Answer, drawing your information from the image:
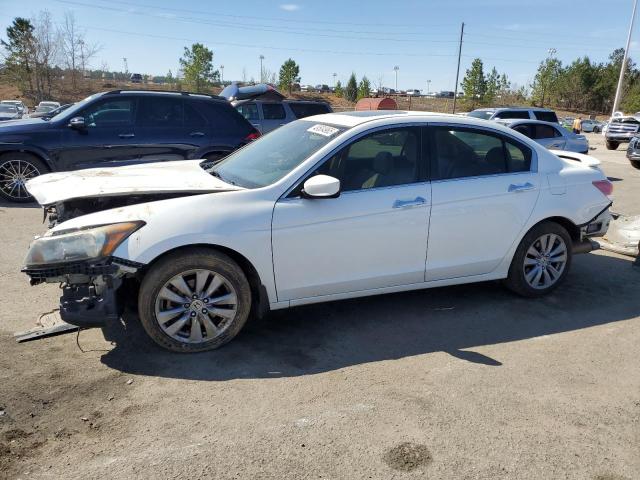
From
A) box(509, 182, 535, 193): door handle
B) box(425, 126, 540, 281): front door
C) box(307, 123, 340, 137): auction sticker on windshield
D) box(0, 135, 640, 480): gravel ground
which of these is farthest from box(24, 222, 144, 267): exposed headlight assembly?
box(509, 182, 535, 193): door handle

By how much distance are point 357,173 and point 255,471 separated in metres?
2.34

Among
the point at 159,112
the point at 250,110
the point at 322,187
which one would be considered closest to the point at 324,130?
the point at 322,187

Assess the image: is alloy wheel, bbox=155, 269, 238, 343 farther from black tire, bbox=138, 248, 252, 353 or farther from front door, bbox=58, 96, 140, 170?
front door, bbox=58, 96, 140, 170

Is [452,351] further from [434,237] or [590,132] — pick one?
[590,132]

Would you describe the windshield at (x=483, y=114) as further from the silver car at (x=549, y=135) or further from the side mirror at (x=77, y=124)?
the side mirror at (x=77, y=124)

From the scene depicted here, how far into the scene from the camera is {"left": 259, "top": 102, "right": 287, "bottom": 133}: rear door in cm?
1349

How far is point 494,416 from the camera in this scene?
123 inches

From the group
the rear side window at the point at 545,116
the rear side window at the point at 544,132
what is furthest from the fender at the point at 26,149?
the rear side window at the point at 545,116

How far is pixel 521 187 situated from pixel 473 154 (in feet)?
1.76

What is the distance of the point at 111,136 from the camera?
8.36 meters

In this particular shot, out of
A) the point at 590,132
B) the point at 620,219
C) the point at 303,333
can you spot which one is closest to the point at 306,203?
the point at 303,333

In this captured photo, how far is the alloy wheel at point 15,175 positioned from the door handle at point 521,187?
286 inches

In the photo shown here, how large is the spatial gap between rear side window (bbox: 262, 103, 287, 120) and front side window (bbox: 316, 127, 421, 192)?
9.70m

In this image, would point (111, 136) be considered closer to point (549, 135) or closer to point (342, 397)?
point (342, 397)
